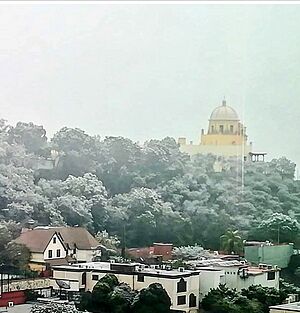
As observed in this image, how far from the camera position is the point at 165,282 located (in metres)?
4.85

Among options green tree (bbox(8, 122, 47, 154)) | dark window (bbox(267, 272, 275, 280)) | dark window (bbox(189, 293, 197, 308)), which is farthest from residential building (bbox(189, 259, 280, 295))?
green tree (bbox(8, 122, 47, 154))

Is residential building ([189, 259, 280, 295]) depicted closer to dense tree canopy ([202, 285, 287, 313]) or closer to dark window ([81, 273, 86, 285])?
dense tree canopy ([202, 285, 287, 313])

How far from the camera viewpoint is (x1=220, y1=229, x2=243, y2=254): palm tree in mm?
5082

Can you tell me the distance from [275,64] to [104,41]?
3.55ft

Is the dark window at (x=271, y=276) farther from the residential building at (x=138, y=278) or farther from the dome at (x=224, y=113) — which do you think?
the dome at (x=224, y=113)

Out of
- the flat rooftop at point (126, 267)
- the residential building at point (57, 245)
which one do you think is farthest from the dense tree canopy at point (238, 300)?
the residential building at point (57, 245)

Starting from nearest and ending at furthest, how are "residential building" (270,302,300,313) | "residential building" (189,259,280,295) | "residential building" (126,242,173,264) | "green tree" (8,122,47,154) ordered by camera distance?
1. "residential building" (270,302,300,313)
2. "residential building" (189,259,280,295)
3. "residential building" (126,242,173,264)
4. "green tree" (8,122,47,154)

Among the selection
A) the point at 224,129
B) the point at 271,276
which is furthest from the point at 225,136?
the point at 271,276

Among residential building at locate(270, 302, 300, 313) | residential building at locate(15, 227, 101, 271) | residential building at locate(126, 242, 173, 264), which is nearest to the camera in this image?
residential building at locate(270, 302, 300, 313)

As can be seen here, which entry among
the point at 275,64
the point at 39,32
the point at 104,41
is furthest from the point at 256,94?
the point at 39,32

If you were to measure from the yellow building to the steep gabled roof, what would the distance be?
90 cm

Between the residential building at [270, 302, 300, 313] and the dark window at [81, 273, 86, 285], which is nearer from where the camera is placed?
the residential building at [270, 302, 300, 313]

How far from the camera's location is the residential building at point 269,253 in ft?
16.4

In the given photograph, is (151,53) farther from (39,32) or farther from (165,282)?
(165,282)
